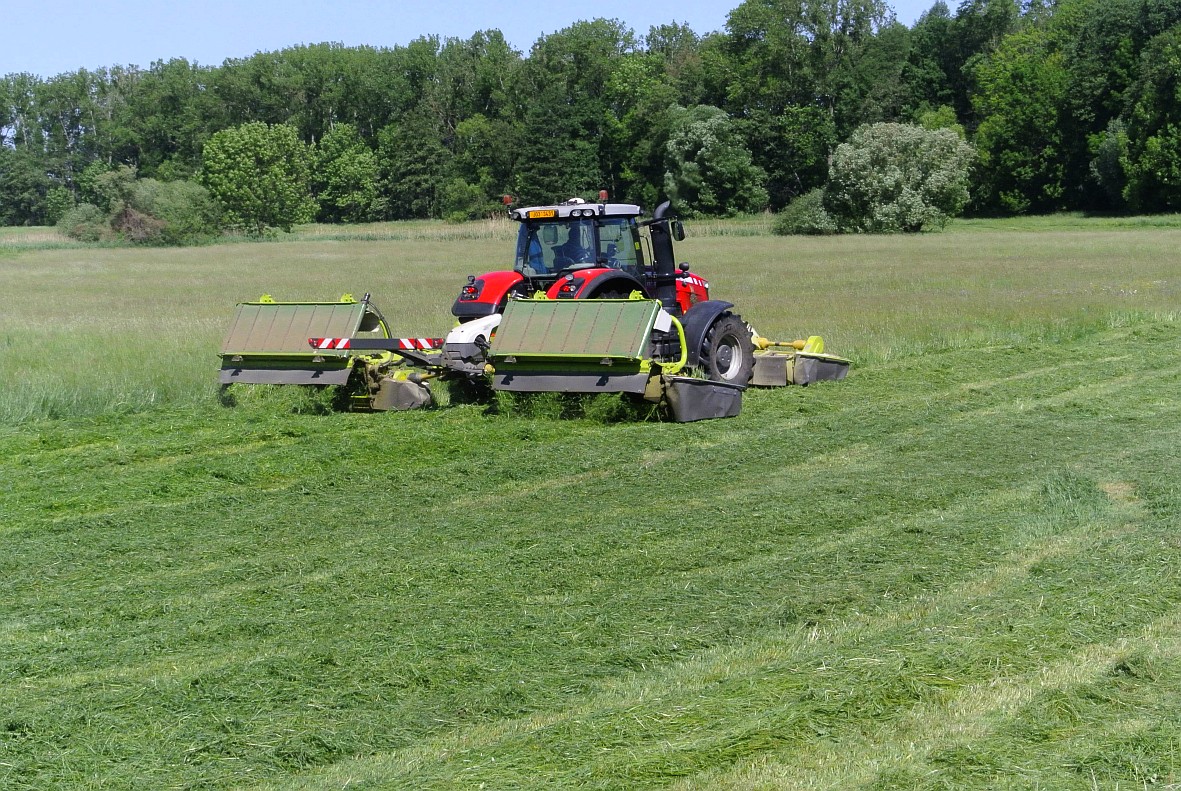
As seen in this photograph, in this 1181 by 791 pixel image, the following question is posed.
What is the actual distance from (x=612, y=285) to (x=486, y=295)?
1263 millimetres

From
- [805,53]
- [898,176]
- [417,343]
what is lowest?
[417,343]

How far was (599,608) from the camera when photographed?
5.57m

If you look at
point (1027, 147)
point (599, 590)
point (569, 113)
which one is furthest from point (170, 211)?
point (599, 590)

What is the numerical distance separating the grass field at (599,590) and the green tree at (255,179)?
176 ft

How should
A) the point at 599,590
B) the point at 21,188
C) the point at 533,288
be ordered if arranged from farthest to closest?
1. the point at 21,188
2. the point at 533,288
3. the point at 599,590

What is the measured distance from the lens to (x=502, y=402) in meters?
10.9

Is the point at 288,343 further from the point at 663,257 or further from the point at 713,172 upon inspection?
the point at 713,172

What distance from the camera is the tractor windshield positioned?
11.9 m

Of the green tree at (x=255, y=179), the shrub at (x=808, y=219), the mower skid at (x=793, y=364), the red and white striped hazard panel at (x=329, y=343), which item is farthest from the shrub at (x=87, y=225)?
the mower skid at (x=793, y=364)

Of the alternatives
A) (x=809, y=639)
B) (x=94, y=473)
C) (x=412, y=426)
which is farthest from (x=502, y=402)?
(x=809, y=639)

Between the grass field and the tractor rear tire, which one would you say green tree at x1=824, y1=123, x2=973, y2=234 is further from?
the tractor rear tire

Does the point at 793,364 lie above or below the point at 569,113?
below

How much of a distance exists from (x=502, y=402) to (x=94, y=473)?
3521 millimetres

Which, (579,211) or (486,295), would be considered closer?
(579,211)
